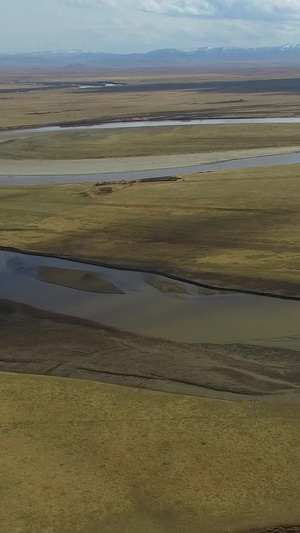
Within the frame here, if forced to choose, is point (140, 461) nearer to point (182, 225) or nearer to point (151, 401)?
point (151, 401)

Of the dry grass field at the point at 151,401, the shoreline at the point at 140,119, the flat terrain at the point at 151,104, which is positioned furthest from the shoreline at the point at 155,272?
the flat terrain at the point at 151,104

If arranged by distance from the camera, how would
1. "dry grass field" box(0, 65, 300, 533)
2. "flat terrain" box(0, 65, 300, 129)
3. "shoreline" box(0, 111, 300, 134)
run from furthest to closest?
"flat terrain" box(0, 65, 300, 129) < "shoreline" box(0, 111, 300, 134) < "dry grass field" box(0, 65, 300, 533)

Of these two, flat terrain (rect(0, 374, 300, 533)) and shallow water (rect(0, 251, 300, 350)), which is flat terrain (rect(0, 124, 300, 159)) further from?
flat terrain (rect(0, 374, 300, 533))

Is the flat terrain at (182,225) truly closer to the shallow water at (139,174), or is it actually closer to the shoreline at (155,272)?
the shoreline at (155,272)

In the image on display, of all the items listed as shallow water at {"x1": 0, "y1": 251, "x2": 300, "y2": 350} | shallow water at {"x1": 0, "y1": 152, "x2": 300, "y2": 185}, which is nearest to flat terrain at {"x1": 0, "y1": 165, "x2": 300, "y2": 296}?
shallow water at {"x1": 0, "y1": 251, "x2": 300, "y2": 350}

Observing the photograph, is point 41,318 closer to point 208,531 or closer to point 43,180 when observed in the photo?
point 208,531

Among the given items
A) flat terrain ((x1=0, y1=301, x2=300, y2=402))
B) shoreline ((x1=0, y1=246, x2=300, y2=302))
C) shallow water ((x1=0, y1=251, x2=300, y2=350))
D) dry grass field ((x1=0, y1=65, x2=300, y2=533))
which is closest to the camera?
dry grass field ((x1=0, y1=65, x2=300, y2=533))
